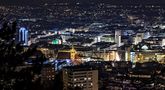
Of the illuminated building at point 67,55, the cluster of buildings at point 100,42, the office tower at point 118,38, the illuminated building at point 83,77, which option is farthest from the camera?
the office tower at point 118,38

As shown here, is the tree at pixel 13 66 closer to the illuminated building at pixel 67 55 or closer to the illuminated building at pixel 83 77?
the illuminated building at pixel 83 77

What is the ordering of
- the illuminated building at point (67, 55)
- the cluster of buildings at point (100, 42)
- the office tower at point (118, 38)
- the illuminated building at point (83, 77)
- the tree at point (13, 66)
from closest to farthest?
the tree at point (13, 66) → the illuminated building at point (83, 77) → the cluster of buildings at point (100, 42) → the illuminated building at point (67, 55) → the office tower at point (118, 38)

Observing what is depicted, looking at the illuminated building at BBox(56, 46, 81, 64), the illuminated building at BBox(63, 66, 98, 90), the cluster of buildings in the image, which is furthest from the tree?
the illuminated building at BBox(56, 46, 81, 64)

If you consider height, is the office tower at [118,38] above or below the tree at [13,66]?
below

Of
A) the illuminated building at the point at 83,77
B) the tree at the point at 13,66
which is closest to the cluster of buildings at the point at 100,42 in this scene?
the illuminated building at the point at 83,77

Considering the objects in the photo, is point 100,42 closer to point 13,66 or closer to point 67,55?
point 67,55

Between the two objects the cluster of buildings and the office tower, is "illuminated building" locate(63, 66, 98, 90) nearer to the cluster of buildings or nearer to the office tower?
the cluster of buildings

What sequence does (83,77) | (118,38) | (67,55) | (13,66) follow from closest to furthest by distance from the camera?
1. (13,66)
2. (83,77)
3. (67,55)
4. (118,38)

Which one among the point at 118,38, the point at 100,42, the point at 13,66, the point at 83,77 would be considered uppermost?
the point at 13,66

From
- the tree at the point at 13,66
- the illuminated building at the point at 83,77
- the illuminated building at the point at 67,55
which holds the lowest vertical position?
the illuminated building at the point at 67,55

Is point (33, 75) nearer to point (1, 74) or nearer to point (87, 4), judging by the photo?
point (1, 74)

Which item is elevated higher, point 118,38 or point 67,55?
point 118,38

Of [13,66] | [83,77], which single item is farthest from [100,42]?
[13,66]
